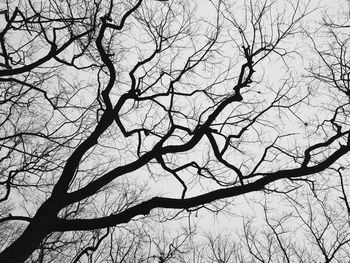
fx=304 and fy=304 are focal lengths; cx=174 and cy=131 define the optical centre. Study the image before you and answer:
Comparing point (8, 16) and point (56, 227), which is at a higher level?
point (8, 16)

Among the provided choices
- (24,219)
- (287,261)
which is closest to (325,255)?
(287,261)

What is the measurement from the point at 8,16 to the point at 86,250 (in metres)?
4.29

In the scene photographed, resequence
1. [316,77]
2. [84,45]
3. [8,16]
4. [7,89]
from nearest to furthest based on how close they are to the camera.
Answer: [8,16] < [7,89] < [84,45] < [316,77]

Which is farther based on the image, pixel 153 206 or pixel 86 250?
pixel 86 250

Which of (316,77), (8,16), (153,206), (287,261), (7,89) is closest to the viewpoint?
(8,16)

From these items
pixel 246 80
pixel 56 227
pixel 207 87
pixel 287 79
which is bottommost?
pixel 56 227

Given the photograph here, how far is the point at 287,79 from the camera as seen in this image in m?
6.93

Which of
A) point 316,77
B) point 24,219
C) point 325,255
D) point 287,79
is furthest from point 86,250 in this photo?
point 325,255

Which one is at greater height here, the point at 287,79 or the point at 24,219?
the point at 287,79

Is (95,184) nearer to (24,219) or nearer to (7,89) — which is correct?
(24,219)

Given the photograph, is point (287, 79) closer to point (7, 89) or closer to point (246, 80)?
point (246, 80)

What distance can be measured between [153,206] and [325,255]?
22.7 feet

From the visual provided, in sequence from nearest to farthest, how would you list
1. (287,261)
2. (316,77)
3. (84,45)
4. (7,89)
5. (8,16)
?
(8,16) → (7,89) → (84,45) → (316,77) → (287,261)

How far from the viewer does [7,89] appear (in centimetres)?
562
